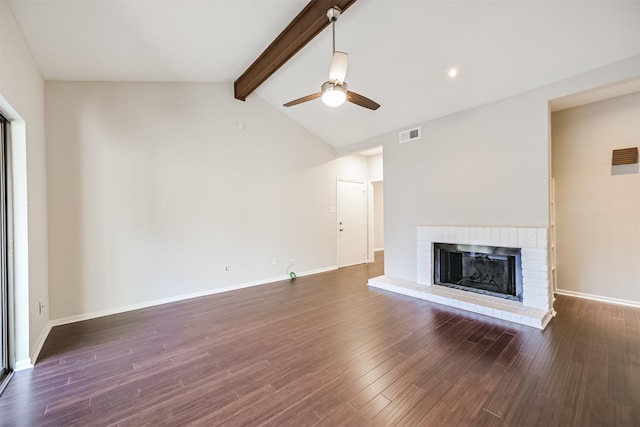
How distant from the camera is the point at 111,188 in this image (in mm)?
3615

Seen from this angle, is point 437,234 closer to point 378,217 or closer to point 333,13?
point 333,13

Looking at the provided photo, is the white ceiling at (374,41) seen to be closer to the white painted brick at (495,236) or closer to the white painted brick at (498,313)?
the white painted brick at (495,236)

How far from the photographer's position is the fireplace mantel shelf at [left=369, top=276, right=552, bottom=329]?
122 inches

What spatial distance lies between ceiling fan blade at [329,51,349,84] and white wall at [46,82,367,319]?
2.81 metres

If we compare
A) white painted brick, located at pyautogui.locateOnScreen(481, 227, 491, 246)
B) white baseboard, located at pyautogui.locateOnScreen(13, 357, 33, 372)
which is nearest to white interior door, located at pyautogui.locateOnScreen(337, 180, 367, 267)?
white painted brick, located at pyautogui.locateOnScreen(481, 227, 491, 246)

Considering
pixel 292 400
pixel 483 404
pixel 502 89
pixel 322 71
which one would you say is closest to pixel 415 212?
pixel 502 89

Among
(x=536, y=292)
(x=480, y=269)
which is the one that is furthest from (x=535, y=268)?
(x=480, y=269)

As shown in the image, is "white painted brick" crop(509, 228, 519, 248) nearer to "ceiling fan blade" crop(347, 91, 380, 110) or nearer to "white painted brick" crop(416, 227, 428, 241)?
"white painted brick" crop(416, 227, 428, 241)

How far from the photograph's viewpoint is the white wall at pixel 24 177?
83.7 inches

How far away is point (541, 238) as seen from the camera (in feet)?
10.8

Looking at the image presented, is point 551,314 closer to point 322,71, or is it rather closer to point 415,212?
point 415,212

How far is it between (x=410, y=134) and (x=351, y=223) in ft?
9.05

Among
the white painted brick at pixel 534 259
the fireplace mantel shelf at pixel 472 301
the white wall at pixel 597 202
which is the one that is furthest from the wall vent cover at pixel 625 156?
the fireplace mantel shelf at pixel 472 301

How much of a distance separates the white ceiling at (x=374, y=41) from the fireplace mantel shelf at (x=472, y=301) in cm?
284
